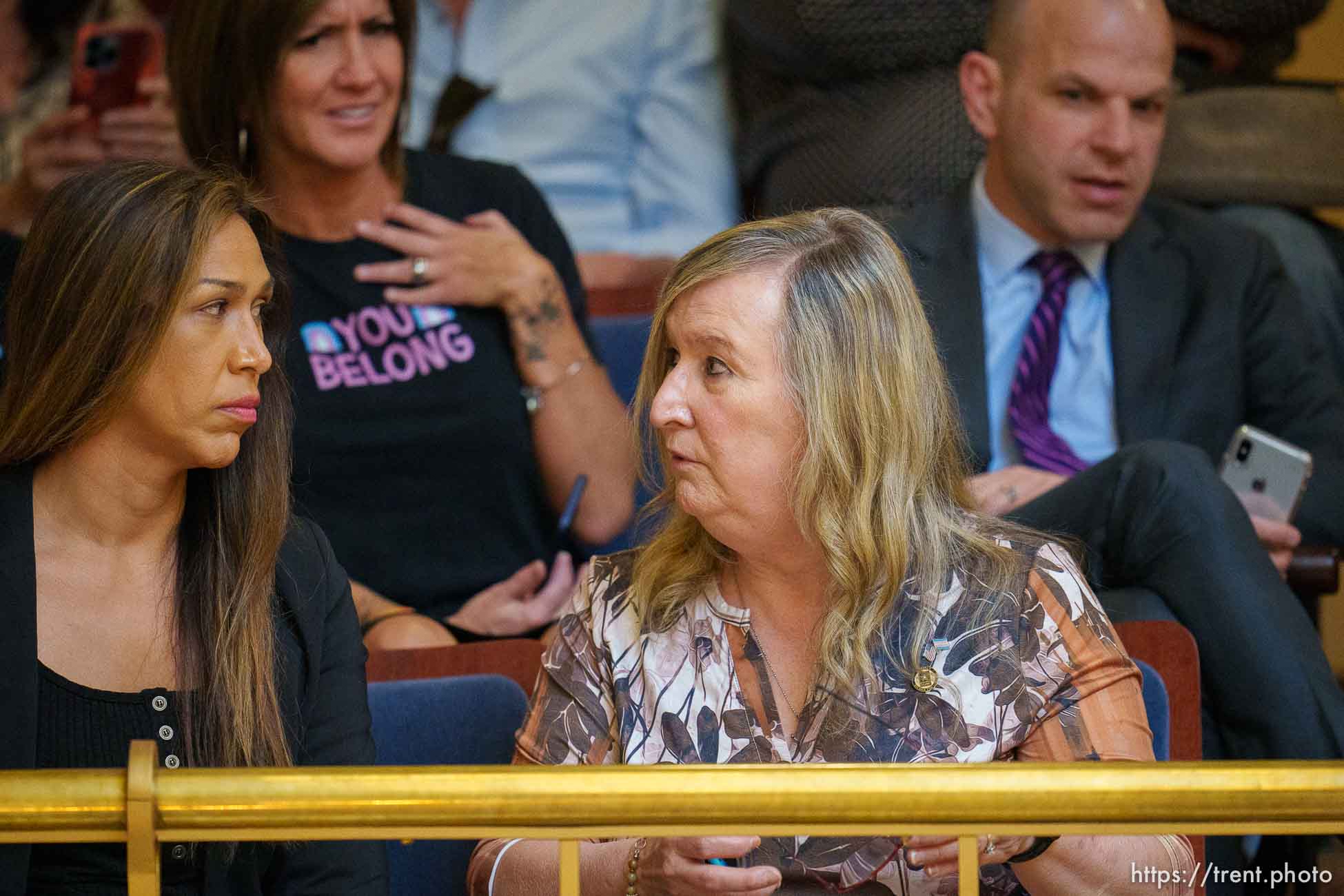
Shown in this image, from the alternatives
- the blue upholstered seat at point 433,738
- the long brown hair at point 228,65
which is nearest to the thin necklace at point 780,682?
the blue upholstered seat at point 433,738

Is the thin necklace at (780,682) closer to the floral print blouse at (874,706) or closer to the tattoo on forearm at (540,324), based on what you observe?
the floral print blouse at (874,706)

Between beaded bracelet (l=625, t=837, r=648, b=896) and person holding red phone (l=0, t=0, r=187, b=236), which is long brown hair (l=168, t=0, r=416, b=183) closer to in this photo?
person holding red phone (l=0, t=0, r=187, b=236)

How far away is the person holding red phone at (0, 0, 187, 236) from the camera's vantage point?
2459 mm

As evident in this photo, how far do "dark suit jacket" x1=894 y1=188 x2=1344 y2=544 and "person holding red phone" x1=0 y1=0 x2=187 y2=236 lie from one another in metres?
1.08

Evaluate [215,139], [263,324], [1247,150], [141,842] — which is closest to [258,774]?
[141,842]

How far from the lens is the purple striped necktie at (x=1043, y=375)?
7.29 ft

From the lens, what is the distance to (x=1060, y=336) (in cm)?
231

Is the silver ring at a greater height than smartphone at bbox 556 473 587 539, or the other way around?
the silver ring

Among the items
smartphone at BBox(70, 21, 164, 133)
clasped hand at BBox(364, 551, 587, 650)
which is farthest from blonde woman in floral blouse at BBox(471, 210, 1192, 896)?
smartphone at BBox(70, 21, 164, 133)

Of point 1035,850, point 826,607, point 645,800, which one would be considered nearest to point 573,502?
point 826,607

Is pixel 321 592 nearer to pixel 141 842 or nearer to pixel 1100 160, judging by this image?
pixel 141 842

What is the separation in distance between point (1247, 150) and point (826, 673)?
5.65ft

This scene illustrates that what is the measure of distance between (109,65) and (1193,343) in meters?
1.65

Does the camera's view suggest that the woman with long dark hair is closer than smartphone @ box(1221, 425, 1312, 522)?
Yes
